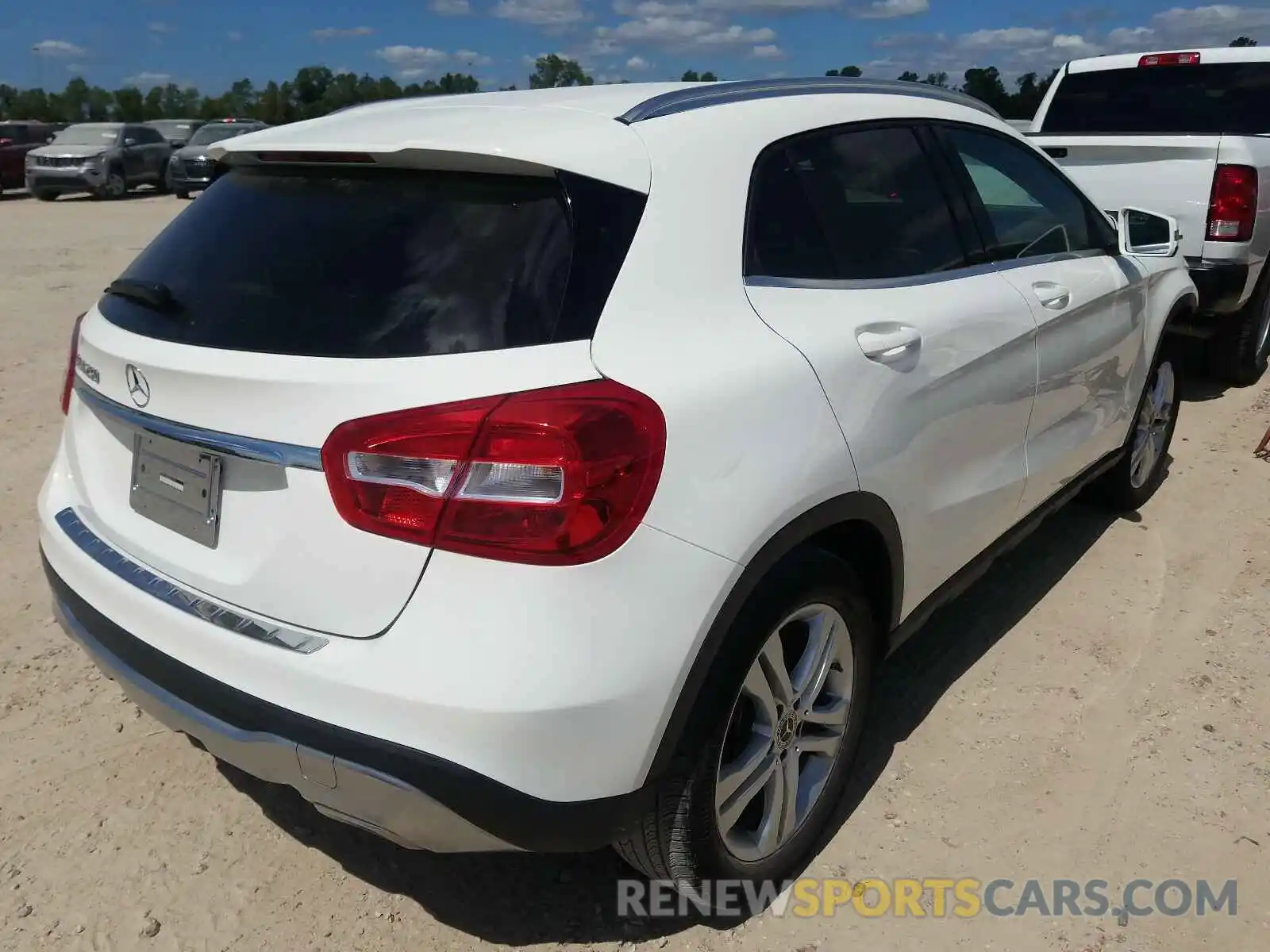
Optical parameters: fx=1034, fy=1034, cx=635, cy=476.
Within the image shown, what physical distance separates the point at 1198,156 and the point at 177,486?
5616 mm

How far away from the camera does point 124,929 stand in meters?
2.33

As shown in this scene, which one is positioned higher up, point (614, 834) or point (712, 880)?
point (614, 834)

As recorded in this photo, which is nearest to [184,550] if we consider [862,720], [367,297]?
[367,297]

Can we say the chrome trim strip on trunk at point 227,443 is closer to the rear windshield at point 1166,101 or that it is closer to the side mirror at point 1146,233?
the side mirror at point 1146,233

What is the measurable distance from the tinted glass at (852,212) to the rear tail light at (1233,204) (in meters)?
3.55

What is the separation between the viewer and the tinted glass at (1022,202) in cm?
320

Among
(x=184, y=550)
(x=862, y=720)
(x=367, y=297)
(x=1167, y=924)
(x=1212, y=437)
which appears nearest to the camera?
(x=367, y=297)

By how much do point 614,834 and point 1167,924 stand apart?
→ 1.39 meters

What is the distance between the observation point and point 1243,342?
646cm

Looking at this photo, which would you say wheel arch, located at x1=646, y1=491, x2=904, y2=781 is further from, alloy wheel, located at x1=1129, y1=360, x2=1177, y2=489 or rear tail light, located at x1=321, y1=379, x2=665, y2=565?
alloy wheel, located at x1=1129, y1=360, x2=1177, y2=489

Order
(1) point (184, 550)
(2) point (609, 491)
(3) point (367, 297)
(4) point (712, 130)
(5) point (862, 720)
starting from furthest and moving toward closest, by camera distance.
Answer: (5) point (862, 720)
(4) point (712, 130)
(1) point (184, 550)
(3) point (367, 297)
(2) point (609, 491)

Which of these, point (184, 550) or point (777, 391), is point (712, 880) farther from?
point (184, 550)

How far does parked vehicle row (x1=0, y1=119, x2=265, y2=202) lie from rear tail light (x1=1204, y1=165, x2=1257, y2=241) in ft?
62.5

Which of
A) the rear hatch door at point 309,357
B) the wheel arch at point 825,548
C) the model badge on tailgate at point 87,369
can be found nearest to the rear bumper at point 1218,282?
the wheel arch at point 825,548
